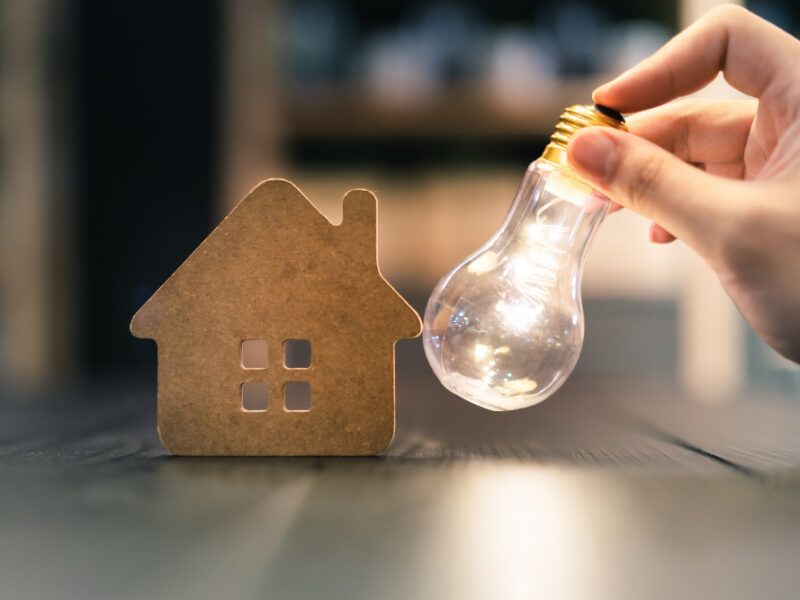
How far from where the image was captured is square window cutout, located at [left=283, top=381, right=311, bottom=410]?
3.13ft

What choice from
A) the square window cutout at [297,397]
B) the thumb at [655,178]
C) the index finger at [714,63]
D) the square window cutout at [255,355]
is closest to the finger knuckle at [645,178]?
the thumb at [655,178]

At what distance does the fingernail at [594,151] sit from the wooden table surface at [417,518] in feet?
0.75

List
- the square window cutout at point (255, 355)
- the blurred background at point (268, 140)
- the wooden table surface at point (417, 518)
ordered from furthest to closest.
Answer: the blurred background at point (268, 140)
the square window cutout at point (255, 355)
the wooden table surface at point (417, 518)

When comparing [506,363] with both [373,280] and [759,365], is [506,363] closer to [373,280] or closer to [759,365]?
[373,280]

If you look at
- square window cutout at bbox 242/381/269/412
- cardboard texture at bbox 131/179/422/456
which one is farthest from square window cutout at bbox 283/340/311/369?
cardboard texture at bbox 131/179/422/456

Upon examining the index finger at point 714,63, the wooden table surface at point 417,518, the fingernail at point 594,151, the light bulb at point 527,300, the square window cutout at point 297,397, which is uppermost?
the index finger at point 714,63

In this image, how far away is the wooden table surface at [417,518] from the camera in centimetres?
28

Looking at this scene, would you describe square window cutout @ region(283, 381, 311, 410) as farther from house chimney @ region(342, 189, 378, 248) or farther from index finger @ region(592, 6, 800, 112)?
index finger @ region(592, 6, 800, 112)

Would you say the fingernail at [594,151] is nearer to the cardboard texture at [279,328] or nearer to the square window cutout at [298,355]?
the cardboard texture at [279,328]

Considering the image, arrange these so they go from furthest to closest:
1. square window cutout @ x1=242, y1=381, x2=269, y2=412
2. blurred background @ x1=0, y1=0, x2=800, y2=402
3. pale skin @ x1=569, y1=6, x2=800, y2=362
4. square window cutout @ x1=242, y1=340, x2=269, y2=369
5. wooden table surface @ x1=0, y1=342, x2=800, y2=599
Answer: blurred background @ x1=0, y1=0, x2=800, y2=402
square window cutout @ x1=242, y1=340, x2=269, y2=369
square window cutout @ x1=242, y1=381, x2=269, y2=412
pale skin @ x1=569, y1=6, x2=800, y2=362
wooden table surface @ x1=0, y1=342, x2=800, y2=599

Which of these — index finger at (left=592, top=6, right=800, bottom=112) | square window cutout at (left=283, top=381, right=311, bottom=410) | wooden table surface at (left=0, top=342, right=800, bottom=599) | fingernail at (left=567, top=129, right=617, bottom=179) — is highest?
index finger at (left=592, top=6, right=800, bottom=112)

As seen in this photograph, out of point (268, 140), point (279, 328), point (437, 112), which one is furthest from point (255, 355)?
point (279, 328)

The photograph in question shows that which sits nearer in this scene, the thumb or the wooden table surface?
the wooden table surface

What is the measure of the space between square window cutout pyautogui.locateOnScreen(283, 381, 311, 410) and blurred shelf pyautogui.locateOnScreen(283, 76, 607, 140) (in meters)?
A: 0.75
